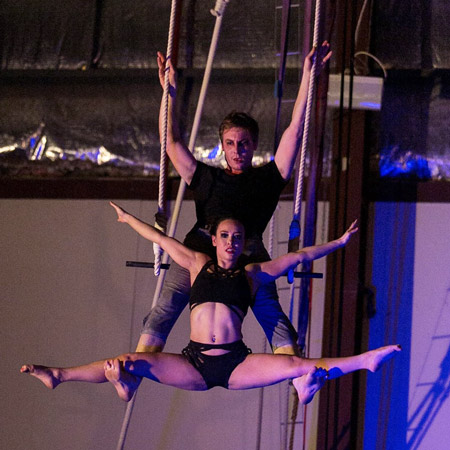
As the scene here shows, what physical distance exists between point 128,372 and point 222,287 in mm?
521

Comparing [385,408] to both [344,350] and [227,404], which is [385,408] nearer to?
[344,350]

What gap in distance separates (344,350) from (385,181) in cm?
129

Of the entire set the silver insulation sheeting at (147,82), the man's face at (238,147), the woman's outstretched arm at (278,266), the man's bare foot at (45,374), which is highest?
the silver insulation sheeting at (147,82)

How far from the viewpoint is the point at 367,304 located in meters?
4.94

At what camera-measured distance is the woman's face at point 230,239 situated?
296 cm

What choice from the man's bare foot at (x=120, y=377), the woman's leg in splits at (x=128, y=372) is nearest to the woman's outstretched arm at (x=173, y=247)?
the woman's leg in splits at (x=128, y=372)

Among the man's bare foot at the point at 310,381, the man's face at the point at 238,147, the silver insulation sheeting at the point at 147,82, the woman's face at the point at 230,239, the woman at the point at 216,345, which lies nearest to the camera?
the man's bare foot at the point at 310,381

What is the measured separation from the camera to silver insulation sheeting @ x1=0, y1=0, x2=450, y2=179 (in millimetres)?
5293

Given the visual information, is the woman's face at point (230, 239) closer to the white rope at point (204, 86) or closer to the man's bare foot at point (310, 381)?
the man's bare foot at point (310, 381)

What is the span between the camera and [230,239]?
296 centimetres

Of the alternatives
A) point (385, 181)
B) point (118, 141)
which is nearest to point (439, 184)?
point (385, 181)

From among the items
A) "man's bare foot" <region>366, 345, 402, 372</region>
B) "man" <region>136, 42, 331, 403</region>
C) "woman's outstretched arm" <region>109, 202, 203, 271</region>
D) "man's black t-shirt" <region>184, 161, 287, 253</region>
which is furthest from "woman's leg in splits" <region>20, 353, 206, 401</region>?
"man's bare foot" <region>366, 345, 402, 372</region>

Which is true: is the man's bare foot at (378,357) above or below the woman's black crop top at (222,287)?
below

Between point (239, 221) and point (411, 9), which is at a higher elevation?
point (411, 9)
